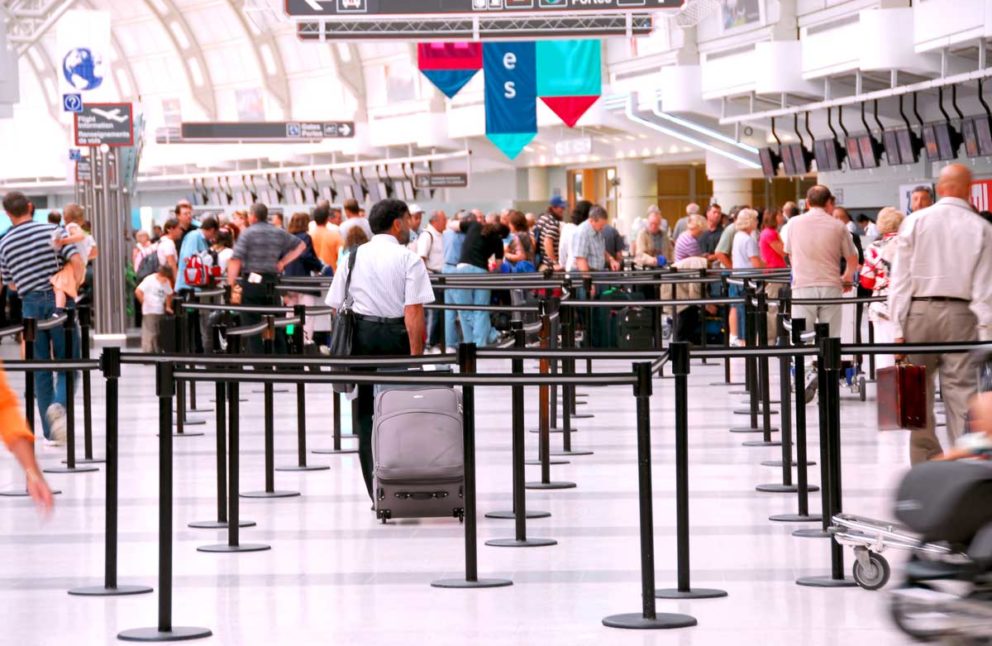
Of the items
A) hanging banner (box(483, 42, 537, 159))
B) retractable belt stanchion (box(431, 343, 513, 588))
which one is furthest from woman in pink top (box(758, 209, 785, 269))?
retractable belt stanchion (box(431, 343, 513, 588))

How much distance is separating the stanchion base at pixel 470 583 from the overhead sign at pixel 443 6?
1036 centimetres

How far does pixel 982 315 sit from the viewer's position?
8586 millimetres

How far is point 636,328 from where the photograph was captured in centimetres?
1955

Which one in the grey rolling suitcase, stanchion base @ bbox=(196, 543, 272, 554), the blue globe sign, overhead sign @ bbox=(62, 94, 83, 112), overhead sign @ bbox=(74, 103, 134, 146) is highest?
the blue globe sign

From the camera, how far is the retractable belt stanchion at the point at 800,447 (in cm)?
786

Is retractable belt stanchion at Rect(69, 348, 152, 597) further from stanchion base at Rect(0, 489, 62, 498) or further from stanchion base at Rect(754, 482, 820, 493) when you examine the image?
stanchion base at Rect(754, 482, 820, 493)

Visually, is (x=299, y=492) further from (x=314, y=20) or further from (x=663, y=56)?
(x=663, y=56)

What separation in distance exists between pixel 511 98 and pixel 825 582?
17006 millimetres

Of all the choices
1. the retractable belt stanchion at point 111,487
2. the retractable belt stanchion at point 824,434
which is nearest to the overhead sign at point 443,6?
the retractable belt stanchion at point 824,434

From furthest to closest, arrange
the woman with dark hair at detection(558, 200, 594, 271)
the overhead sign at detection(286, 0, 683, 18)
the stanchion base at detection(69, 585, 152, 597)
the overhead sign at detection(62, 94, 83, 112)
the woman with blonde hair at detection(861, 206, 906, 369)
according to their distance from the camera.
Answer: the overhead sign at detection(62, 94, 83, 112)
the woman with dark hair at detection(558, 200, 594, 271)
the overhead sign at detection(286, 0, 683, 18)
the woman with blonde hair at detection(861, 206, 906, 369)
the stanchion base at detection(69, 585, 152, 597)

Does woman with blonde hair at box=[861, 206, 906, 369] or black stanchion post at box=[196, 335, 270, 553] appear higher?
woman with blonde hair at box=[861, 206, 906, 369]

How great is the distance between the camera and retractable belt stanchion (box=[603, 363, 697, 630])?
20.8 feet

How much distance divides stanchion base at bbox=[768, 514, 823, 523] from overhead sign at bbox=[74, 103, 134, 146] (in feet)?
52.6

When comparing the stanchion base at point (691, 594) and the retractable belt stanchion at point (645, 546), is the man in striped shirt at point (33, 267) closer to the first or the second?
the stanchion base at point (691, 594)
